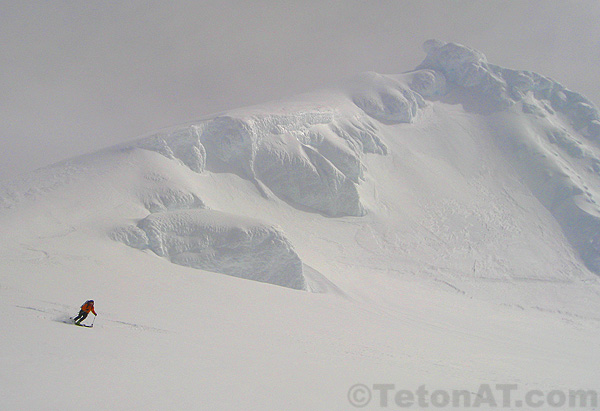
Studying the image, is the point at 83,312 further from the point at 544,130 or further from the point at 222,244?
the point at 544,130

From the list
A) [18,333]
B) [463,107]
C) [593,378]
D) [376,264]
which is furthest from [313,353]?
[463,107]

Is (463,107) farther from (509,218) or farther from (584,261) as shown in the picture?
(584,261)

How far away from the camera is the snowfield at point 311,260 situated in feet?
29.1

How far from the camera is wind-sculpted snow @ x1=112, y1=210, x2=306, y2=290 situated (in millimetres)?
21969

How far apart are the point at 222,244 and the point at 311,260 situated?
10.6 metres

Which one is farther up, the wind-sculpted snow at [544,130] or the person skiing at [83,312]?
the wind-sculpted snow at [544,130]

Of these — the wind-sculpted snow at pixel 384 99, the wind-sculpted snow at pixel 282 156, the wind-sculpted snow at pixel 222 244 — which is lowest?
the wind-sculpted snow at pixel 222 244

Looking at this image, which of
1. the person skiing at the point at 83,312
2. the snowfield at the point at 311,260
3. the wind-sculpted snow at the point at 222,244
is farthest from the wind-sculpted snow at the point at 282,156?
the person skiing at the point at 83,312

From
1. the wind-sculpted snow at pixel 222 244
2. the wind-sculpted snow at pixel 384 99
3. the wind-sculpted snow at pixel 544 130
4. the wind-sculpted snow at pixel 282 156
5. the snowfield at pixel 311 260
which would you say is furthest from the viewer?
the wind-sculpted snow at pixel 384 99

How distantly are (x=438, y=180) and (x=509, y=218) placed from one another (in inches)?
432

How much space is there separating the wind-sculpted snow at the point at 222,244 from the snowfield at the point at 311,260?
0.11m

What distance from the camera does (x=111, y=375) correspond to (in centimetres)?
733

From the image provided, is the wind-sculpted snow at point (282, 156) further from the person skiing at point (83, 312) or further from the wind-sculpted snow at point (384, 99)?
the person skiing at point (83, 312)

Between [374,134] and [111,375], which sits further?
[374,134]
